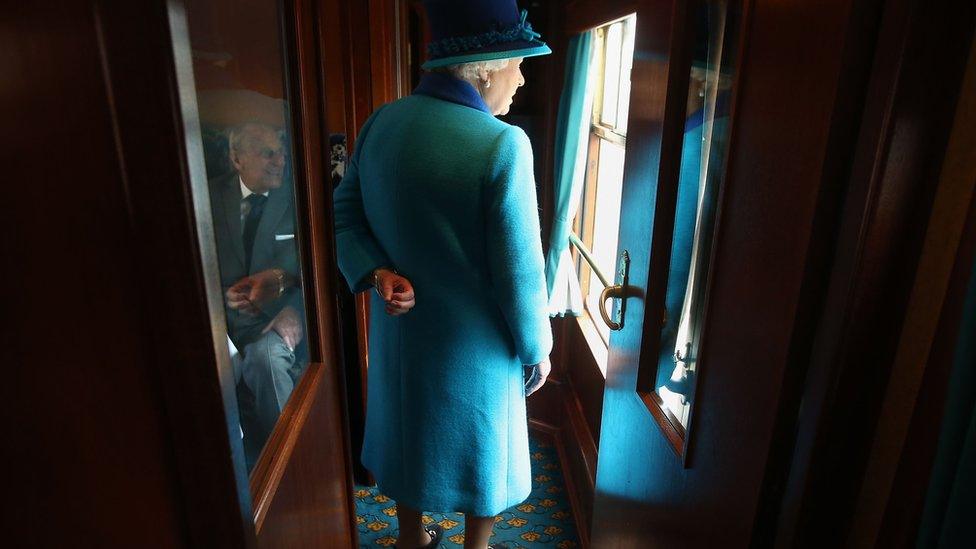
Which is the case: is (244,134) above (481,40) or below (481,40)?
below

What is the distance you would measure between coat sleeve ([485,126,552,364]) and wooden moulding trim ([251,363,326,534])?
0.42 m

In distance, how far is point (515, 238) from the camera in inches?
50.1

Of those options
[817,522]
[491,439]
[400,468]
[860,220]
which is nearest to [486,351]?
[491,439]

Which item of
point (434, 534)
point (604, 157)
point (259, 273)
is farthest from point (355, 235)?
point (604, 157)

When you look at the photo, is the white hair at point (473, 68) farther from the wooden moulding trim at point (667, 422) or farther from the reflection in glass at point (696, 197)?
the wooden moulding trim at point (667, 422)

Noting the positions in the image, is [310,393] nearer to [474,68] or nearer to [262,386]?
[262,386]

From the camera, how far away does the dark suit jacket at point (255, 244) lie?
65 centimetres

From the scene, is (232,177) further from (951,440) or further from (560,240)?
(560,240)

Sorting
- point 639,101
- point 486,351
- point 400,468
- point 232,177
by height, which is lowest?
point 400,468

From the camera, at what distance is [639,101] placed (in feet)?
3.76

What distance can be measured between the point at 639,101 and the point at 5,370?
995 mm

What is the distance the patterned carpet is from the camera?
78.4 inches

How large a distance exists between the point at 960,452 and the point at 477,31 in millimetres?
1069

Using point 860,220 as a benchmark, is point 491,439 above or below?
below
